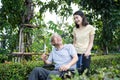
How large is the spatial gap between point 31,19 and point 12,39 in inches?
31.7

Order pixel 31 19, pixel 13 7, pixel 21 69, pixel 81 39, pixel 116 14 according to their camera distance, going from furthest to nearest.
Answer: pixel 116 14 < pixel 31 19 < pixel 13 7 < pixel 21 69 < pixel 81 39

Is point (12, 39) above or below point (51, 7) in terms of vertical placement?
below

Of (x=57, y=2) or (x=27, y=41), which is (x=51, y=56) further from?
(x=57, y=2)

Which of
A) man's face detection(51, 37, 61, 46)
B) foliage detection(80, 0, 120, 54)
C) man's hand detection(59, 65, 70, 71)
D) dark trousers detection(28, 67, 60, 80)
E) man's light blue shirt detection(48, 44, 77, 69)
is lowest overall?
dark trousers detection(28, 67, 60, 80)

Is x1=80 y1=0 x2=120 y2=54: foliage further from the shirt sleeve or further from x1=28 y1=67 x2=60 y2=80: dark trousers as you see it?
x1=28 y1=67 x2=60 y2=80: dark trousers

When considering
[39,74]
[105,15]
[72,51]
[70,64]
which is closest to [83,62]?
[72,51]

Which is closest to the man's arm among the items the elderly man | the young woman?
the elderly man

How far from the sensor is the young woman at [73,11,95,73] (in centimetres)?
528

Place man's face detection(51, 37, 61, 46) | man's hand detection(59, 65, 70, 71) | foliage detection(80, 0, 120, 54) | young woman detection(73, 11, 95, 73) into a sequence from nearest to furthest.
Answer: man's hand detection(59, 65, 70, 71) < man's face detection(51, 37, 61, 46) < young woman detection(73, 11, 95, 73) < foliage detection(80, 0, 120, 54)

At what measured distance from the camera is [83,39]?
5.36 metres

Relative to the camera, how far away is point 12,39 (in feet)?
28.6

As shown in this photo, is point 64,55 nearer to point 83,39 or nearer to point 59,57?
point 59,57

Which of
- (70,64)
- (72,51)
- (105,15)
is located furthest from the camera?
(105,15)

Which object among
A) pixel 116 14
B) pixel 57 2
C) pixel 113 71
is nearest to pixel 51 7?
pixel 57 2
